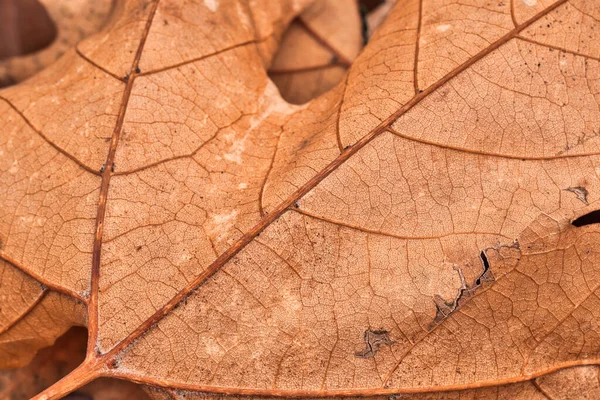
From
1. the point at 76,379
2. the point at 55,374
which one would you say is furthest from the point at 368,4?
the point at 55,374

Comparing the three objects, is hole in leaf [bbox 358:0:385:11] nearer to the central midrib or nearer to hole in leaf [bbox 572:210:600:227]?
the central midrib

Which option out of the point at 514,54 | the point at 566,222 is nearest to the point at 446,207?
the point at 566,222

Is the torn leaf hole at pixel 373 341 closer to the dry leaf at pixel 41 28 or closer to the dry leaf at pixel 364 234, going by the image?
the dry leaf at pixel 364 234

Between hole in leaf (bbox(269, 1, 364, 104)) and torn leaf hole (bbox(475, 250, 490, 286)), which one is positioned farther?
hole in leaf (bbox(269, 1, 364, 104))

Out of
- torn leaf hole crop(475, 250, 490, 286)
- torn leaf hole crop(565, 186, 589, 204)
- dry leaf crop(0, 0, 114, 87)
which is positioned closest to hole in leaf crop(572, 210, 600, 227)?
torn leaf hole crop(565, 186, 589, 204)

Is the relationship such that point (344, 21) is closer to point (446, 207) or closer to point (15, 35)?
point (446, 207)
